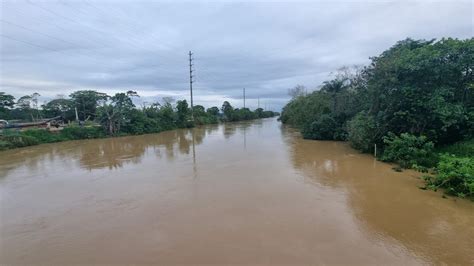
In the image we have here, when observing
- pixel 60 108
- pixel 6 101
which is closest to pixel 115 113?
pixel 60 108

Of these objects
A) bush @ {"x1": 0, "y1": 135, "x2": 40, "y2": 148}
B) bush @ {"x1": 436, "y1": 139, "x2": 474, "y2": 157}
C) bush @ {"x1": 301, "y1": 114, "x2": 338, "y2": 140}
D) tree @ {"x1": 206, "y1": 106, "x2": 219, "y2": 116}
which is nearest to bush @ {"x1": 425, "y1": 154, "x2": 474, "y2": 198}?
bush @ {"x1": 436, "y1": 139, "x2": 474, "y2": 157}

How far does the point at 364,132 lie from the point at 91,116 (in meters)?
29.3

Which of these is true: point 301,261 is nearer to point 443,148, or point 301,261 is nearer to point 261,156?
point 261,156

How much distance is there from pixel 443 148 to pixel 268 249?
972 cm

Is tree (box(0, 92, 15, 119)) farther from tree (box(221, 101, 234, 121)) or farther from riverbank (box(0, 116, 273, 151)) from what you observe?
tree (box(221, 101, 234, 121))

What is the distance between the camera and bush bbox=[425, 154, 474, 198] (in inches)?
249

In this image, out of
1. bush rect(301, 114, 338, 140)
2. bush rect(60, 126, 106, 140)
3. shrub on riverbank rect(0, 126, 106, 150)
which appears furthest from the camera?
bush rect(60, 126, 106, 140)

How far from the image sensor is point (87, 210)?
19.8 ft

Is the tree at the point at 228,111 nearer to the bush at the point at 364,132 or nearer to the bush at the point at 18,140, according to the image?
the bush at the point at 18,140

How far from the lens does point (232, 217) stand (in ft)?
18.0

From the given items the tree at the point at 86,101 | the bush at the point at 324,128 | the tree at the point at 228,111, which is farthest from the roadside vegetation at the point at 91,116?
the bush at the point at 324,128

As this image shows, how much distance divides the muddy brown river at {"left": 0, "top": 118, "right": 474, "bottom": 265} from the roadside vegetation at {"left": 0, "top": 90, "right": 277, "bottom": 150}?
426 inches

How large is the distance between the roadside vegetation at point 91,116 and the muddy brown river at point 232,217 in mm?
10819

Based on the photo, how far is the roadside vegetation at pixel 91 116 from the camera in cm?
1928
